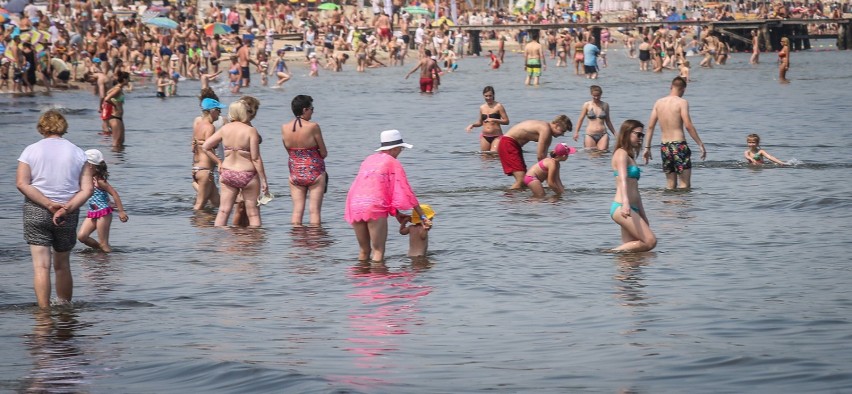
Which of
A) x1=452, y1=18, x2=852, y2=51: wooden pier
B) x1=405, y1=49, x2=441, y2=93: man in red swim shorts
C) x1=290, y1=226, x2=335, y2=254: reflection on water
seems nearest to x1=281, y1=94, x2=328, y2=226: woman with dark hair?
x1=290, y1=226, x2=335, y2=254: reflection on water

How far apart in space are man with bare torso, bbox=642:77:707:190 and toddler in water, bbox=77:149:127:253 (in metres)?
6.86

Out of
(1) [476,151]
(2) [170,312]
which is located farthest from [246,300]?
(1) [476,151]

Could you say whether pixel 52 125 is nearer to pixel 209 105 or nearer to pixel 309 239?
pixel 309 239

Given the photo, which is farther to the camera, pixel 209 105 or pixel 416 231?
pixel 209 105

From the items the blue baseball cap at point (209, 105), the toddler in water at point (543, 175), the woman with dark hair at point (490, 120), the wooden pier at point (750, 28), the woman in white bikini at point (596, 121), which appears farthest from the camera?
the wooden pier at point (750, 28)

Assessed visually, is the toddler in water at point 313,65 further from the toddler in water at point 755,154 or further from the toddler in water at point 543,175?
the toddler in water at point 543,175

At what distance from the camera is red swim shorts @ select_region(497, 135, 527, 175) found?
17.9 meters

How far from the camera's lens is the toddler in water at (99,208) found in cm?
1225

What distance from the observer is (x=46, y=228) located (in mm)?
9547

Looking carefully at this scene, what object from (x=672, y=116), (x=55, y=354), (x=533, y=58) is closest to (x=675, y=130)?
(x=672, y=116)

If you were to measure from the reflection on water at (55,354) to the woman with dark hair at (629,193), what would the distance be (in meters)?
4.88

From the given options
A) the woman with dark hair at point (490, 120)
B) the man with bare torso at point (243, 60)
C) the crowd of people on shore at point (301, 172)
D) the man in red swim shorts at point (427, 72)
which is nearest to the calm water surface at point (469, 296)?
the crowd of people on shore at point (301, 172)

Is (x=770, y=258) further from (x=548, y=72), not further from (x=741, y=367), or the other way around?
(x=548, y=72)

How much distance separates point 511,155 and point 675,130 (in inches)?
84.5
